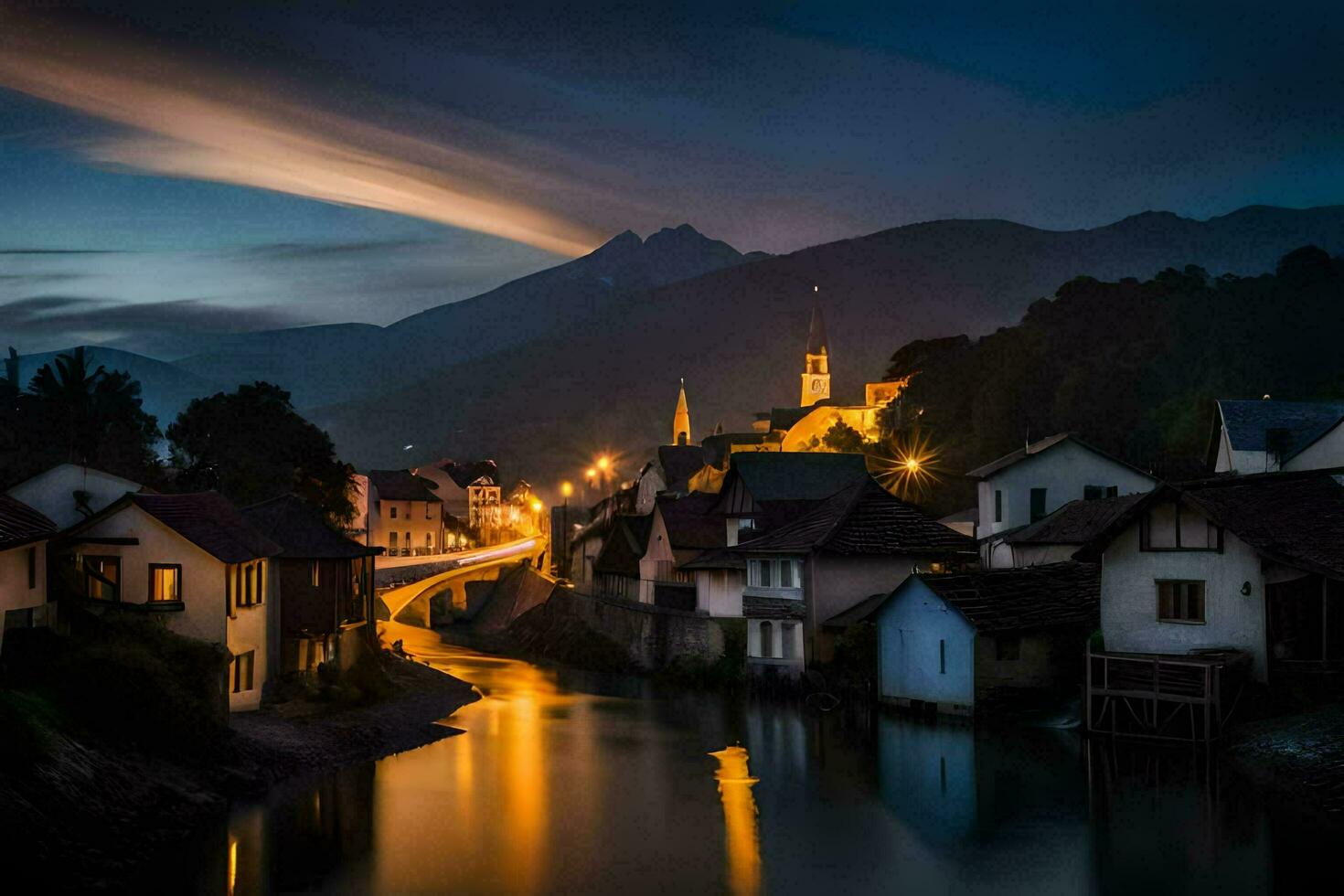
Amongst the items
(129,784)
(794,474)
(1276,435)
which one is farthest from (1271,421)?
(129,784)

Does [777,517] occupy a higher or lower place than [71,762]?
higher

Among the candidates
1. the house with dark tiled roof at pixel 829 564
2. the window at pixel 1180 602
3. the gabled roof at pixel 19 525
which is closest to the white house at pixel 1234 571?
the window at pixel 1180 602

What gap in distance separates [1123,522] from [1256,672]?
5.76 m

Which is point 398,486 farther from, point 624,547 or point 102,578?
point 102,578

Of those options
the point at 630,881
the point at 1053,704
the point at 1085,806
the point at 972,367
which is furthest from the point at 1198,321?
the point at 630,881

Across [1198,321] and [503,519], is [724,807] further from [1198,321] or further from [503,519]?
[503,519]

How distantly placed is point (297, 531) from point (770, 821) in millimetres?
22616

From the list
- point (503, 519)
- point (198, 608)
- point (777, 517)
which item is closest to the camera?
point (198, 608)

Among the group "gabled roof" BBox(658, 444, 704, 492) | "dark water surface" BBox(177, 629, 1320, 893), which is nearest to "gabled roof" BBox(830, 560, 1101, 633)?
"dark water surface" BBox(177, 629, 1320, 893)

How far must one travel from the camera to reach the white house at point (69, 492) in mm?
47094

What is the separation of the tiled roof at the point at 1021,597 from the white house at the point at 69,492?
26.5m

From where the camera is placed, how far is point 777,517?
232 feet

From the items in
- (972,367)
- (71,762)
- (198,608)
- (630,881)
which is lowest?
(630,881)

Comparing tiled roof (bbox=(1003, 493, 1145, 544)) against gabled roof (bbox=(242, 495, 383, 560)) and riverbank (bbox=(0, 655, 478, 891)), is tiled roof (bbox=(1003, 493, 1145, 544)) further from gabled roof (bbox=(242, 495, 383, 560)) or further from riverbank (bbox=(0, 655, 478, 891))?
gabled roof (bbox=(242, 495, 383, 560))
